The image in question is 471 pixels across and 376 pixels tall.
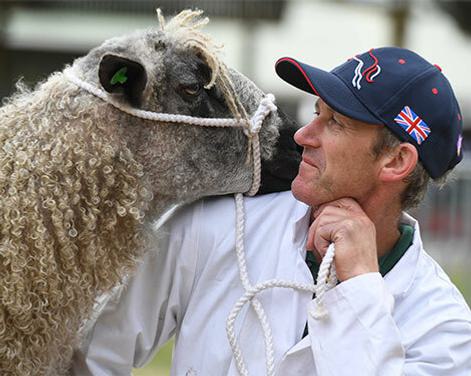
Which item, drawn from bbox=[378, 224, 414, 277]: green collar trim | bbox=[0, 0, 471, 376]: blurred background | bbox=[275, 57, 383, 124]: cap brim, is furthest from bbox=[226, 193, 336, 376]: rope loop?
bbox=[0, 0, 471, 376]: blurred background

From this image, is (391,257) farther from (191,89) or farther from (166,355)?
(166,355)

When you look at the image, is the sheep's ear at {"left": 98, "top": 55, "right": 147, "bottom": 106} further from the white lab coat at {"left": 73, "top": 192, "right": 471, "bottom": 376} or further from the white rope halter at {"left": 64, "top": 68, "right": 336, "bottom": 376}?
the white lab coat at {"left": 73, "top": 192, "right": 471, "bottom": 376}

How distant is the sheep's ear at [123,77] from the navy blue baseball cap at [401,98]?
0.47m

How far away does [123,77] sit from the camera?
8.47 ft

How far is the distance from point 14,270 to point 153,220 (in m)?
0.47

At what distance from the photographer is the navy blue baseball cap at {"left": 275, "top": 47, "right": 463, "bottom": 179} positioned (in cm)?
256

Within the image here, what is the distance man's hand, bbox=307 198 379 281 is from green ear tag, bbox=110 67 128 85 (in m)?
0.69

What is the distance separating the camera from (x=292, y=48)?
17094 millimetres

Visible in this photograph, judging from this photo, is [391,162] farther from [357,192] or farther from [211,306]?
[211,306]

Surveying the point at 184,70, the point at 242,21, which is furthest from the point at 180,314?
the point at 242,21

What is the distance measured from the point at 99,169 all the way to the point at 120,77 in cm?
27

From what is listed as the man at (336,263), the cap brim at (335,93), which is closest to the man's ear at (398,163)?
the man at (336,263)

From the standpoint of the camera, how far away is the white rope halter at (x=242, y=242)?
252 cm


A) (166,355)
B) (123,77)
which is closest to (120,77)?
(123,77)
